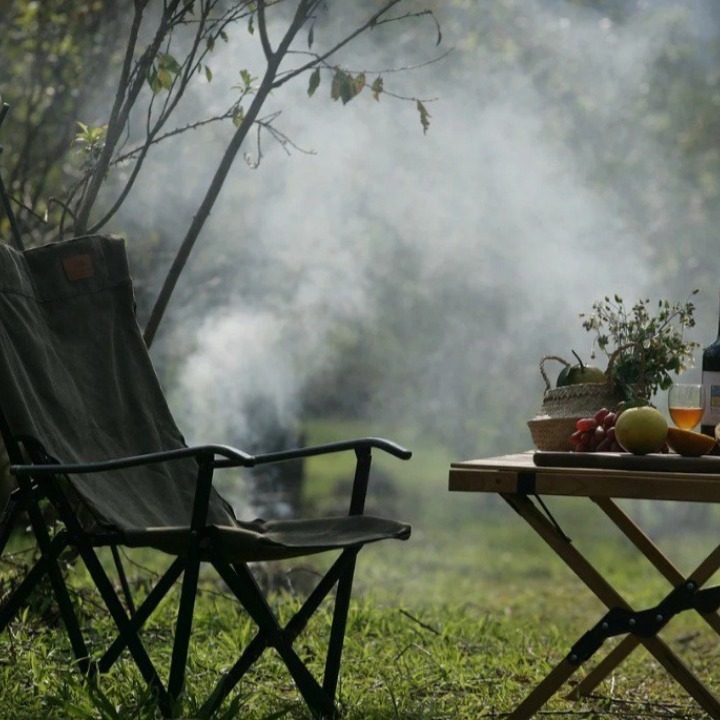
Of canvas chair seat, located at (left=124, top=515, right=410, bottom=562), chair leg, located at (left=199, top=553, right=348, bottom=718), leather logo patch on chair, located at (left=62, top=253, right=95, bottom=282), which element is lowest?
chair leg, located at (left=199, top=553, right=348, bottom=718)

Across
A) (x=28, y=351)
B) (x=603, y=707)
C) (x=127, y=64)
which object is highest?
(x=127, y=64)

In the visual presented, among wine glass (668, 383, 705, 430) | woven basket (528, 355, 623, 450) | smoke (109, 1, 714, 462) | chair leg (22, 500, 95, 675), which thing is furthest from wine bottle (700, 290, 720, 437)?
smoke (109, 1, 714, 462)

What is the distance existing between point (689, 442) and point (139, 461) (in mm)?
988

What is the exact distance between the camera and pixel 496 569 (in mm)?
7230

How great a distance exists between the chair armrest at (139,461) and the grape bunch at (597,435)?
707 millimetres

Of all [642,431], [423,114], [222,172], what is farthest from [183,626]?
[423,114]

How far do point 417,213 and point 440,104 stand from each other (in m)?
0.89

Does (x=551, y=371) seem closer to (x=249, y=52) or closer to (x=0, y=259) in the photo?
(x=249, y=52)

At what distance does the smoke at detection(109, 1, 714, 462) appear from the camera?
8273mm

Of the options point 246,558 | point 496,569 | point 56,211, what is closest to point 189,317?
point 56,211

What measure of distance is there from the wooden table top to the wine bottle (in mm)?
376

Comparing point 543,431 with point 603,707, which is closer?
point 543,431

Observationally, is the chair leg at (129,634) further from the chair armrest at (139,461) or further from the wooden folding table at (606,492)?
the wooden folding table at (606,492)

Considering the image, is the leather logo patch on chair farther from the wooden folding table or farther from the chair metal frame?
the wooden folding table
